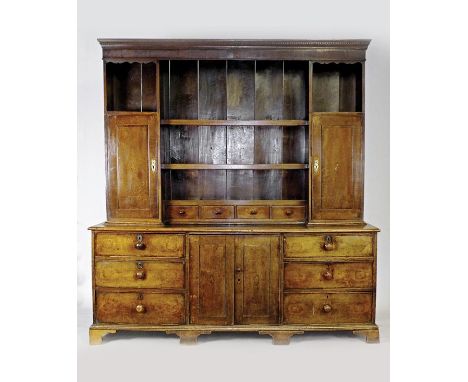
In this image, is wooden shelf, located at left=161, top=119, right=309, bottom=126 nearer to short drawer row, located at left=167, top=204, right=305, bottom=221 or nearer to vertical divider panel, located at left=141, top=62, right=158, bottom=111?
vertical divider panel, located at left=141, top=62, right=158, bottom=111

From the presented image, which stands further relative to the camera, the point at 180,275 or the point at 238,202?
the point at 238,202

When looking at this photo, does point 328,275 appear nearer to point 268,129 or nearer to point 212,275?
point 212,275

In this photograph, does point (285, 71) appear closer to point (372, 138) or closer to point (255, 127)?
point (255, 127)

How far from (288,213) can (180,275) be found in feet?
3.54

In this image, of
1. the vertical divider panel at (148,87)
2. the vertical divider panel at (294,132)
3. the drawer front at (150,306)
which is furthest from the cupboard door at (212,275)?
the vertical divider panel at (148,87)

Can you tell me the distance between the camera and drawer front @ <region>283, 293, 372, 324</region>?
4070 millimetres

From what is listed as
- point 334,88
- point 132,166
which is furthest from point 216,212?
point 334,88

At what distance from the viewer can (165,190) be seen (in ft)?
14.7

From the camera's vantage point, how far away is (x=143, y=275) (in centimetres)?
407

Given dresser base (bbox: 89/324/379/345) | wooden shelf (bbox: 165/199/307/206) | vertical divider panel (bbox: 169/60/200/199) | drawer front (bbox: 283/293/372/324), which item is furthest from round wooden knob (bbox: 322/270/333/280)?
vertical divider panel (bbox: 169/60/200/199)

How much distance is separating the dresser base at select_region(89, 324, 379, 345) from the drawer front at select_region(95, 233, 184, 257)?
0.59m
